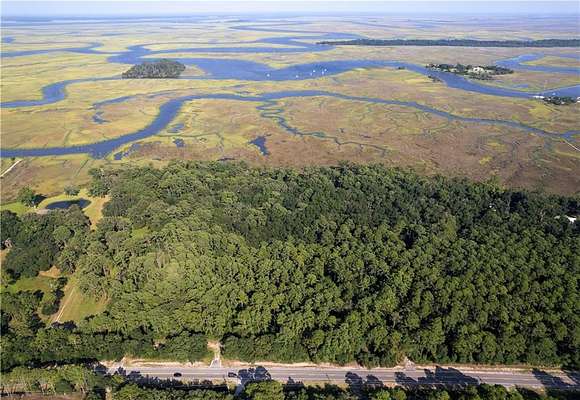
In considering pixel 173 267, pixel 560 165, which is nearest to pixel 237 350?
pixel 173 267

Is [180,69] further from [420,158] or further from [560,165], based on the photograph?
[560,165]

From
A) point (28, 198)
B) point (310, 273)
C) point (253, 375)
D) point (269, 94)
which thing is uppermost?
point (269, 94)

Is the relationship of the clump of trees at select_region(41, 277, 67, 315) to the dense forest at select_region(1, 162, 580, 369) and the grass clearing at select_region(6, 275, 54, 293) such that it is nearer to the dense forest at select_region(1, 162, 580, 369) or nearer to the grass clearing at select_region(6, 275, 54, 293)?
the grass clearing at select_region(6, 275, 54, 293)

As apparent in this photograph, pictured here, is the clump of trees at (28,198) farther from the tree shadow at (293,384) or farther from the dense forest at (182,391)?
the tree shadow at (293,384)

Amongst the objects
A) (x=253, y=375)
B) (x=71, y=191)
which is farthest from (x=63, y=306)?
(x=71, y=191)

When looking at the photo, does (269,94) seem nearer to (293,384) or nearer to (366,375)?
(366,375)

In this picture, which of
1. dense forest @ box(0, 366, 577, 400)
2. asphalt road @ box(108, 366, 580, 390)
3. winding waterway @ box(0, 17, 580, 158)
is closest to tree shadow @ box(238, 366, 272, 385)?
asphalt road @ box(108, 366, 580, 390)
